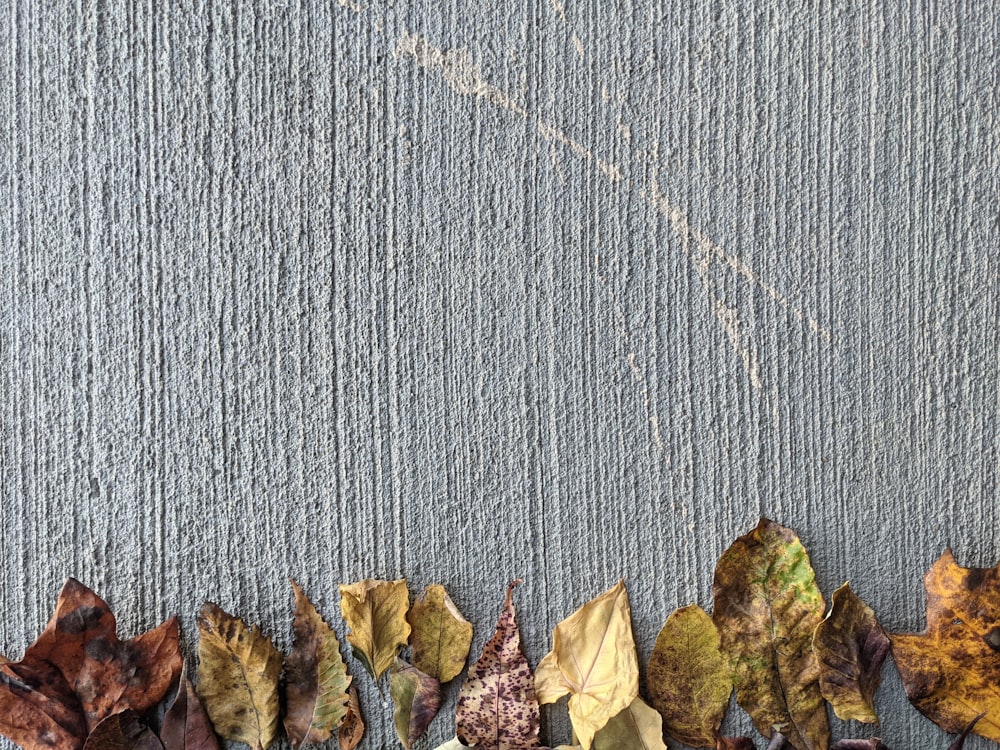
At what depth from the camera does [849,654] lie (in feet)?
1.83

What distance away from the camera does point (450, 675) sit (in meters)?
0.57

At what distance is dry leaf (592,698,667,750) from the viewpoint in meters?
0.56

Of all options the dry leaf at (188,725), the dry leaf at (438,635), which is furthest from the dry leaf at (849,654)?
the dry leaf at (188,725)

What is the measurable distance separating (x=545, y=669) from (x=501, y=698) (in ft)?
0.13

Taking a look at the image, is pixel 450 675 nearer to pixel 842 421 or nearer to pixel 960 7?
pixel 842 421

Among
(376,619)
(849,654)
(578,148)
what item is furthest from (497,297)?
(849,654)

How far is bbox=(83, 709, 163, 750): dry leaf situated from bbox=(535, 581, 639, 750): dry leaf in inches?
12.2

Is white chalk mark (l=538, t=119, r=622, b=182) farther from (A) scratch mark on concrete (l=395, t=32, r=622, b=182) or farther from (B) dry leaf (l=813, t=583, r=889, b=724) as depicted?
(B) dry leaf (l=813, t=583, r=889, b=724)

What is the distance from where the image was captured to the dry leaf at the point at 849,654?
1.82ft

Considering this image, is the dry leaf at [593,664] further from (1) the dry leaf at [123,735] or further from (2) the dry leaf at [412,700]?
(1) the dry leaf at [123,735]

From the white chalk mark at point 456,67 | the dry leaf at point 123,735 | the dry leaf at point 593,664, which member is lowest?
the dry leaf at point 123,735

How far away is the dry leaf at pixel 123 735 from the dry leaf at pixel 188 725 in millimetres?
17

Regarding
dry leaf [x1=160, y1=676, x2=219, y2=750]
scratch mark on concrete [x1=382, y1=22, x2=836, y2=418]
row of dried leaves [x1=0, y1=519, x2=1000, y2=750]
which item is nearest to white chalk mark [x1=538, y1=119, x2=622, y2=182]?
scratch mark on concrete [x1=382, y1=22, x2=836, y2=418]

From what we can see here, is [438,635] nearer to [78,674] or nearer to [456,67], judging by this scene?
[78,674]
